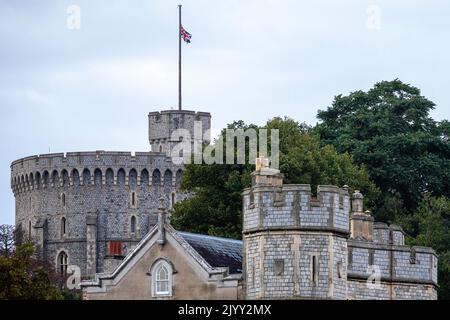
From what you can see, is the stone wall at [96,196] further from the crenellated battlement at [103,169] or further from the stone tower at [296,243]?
the stone tower at [296,243]

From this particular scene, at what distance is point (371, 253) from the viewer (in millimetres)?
67625

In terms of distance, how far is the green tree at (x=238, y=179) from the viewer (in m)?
95.4

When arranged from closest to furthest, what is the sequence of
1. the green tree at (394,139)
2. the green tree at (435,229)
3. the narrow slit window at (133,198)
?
the green tree at (435,229) → the green tree at (394,139) → the narrow slit window at (133,198)

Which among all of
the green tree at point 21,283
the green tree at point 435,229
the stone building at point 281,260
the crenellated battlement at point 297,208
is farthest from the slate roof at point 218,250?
the green tree at point 435,229

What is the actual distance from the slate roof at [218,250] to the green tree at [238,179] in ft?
63.3

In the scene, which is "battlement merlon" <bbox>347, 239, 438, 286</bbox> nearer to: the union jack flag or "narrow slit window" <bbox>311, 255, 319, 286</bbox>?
"narrow slit window" <bbox>311, 255, 319, 286</bbox>

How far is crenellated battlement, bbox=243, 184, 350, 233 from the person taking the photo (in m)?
65.2

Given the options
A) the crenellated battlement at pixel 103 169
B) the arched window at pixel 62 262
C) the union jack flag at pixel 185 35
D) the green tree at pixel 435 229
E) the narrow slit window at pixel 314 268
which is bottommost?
the narrow slit window at pixel 314 268

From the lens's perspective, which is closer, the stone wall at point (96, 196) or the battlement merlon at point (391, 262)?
the battlement merlon at point (391, 262)

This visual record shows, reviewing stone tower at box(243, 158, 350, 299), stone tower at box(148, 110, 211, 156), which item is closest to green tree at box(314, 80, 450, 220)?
stone tower at box(148, 110, 211, 156)

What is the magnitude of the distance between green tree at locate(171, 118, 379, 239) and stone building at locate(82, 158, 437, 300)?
22080 mm

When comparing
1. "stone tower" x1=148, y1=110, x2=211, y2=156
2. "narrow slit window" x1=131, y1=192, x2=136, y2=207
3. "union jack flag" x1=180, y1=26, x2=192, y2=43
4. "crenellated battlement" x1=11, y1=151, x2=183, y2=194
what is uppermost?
"union jack flag" x1=180, y1=26, x2=192, y2=43

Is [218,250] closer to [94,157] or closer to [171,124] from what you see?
[94,157]
